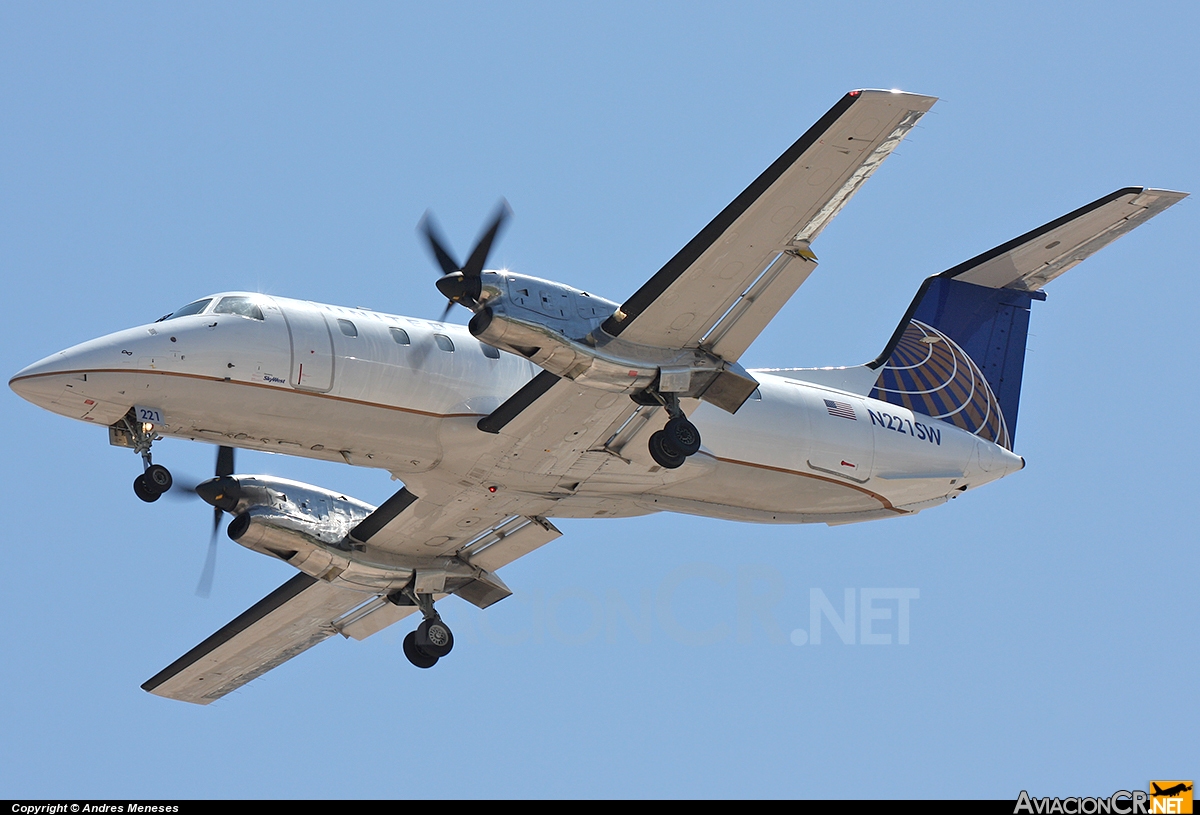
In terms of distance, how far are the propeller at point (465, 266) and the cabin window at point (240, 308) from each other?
2175 millimetres

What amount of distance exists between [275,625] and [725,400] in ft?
28.1

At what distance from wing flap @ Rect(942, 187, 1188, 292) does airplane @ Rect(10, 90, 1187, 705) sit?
1.8 inches

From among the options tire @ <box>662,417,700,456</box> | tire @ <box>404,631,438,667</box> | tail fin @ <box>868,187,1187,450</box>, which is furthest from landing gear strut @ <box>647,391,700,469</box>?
tire @ <box>404,631,438,667</box>

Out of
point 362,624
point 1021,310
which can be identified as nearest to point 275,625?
point 362,624

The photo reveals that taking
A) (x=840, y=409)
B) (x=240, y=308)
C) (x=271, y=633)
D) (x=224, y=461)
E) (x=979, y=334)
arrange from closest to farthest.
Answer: (x=240, y=308) → (x=224, y=461) → (x=840, y=409) → (x=271, y=633) → (x=979, y=334)

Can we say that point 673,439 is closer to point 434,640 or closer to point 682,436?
point 682,436

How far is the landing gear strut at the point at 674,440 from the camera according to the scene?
1764 centimetres

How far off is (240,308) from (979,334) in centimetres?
1235

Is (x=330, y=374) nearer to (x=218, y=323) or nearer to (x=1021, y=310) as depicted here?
(x=218, y=323)

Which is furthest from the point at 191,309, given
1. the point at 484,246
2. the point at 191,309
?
the point at 484,246

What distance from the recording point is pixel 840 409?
2075 cm

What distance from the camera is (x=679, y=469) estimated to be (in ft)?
62.9

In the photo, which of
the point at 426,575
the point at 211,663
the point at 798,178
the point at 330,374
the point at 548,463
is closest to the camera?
the point at 798,178

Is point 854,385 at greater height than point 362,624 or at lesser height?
greater
